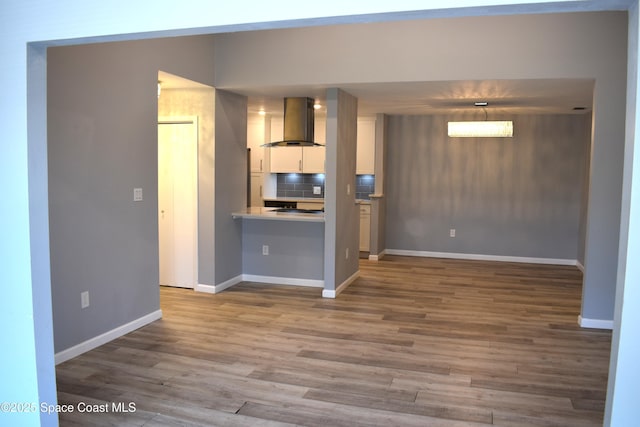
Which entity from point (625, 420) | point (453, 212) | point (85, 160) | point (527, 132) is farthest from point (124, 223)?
point (527, 132)

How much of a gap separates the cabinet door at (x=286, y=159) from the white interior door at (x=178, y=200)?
3.16m

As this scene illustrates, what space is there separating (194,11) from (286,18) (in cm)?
41

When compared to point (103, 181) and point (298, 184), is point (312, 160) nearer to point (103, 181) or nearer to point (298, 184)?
point (298, 184)

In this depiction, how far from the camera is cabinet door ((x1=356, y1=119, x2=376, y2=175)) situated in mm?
8281

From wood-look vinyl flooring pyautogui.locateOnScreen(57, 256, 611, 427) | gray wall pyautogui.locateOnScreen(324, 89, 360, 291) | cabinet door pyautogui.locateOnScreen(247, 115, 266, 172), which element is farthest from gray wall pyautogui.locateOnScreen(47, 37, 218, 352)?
cabinet door pyautogui.locateOnScreen(247, 115, 266, 172)

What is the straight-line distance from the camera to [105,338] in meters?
4.07

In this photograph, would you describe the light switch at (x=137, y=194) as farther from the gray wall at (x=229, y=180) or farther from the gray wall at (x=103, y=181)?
the gray wall at (x=229, y=180)

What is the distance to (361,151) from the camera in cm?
834

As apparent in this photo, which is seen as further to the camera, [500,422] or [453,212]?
[453,212]

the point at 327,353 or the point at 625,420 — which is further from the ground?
the point at 625,420

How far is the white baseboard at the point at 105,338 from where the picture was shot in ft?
12.1

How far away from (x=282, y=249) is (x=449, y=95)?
2576mm

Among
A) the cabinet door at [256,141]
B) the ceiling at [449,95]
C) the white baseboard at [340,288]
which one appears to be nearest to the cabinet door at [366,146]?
the ceiling at [449,95]

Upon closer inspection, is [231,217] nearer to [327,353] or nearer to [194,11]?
[327,353]
